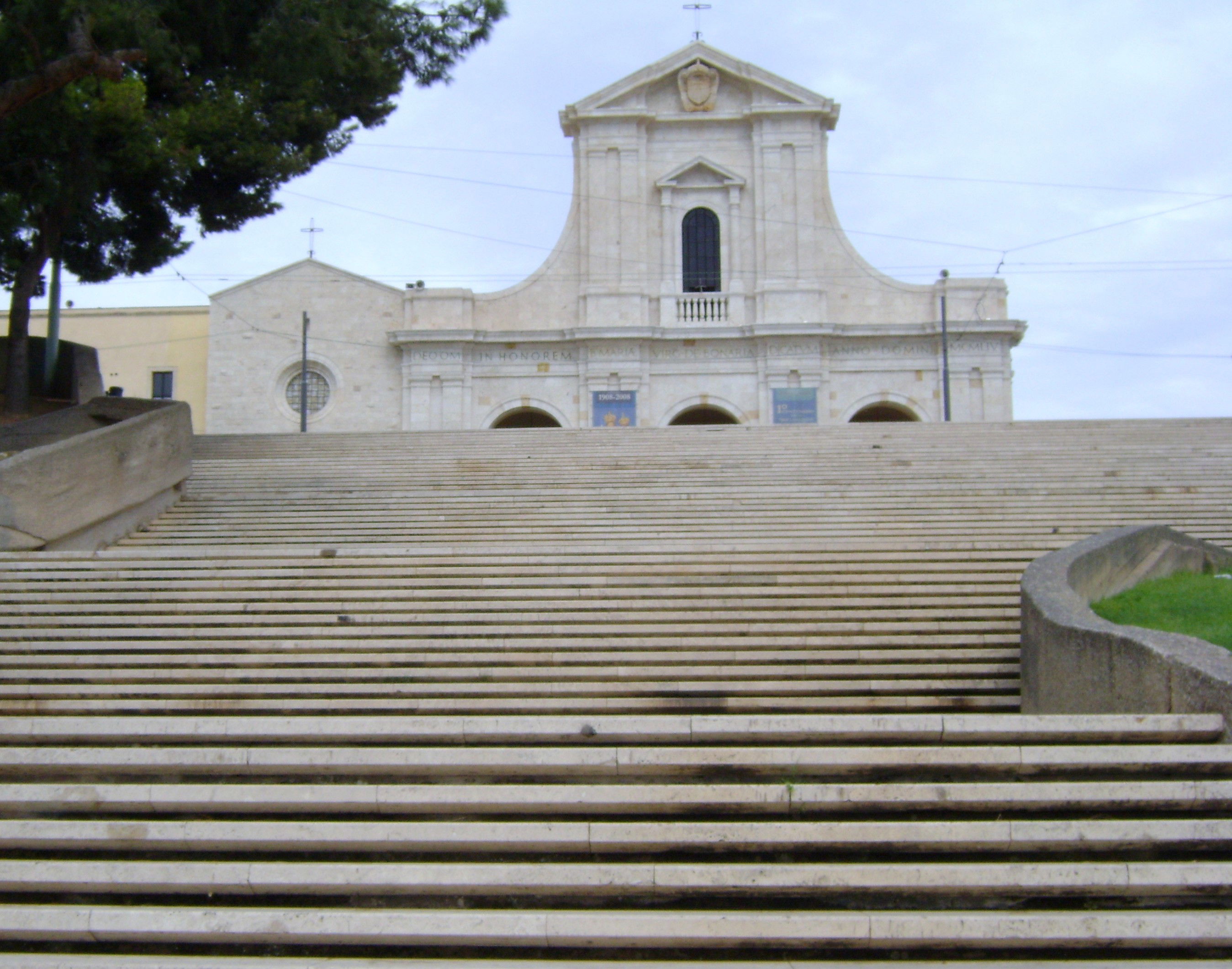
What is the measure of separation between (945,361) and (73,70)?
70.2 feet

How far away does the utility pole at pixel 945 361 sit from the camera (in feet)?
88.2

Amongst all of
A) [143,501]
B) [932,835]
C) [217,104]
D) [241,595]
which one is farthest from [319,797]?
[217,104]

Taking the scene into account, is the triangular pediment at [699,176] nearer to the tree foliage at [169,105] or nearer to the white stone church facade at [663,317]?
the white stone church facade at [663,317]

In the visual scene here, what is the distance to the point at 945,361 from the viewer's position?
27.3 meters

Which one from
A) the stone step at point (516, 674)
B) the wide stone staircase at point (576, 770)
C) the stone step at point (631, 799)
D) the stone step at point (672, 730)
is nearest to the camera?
the wide stone staircase at point (576, 770)

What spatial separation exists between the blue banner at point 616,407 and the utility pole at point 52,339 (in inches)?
535

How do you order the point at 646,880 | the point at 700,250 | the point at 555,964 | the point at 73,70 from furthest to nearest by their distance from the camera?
the point at 700,250 < the point at 73,70 < the point at 646,880 < the point at 555,964

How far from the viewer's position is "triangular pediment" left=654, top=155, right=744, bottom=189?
29141mm

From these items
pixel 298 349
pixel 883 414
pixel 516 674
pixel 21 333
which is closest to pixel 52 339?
pixel 21 333

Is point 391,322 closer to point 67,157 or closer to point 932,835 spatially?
point 67,157

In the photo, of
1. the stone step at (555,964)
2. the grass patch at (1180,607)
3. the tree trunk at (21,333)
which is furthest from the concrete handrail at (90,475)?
the grass patch at (1180,607)

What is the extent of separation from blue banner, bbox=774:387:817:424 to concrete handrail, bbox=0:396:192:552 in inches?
671

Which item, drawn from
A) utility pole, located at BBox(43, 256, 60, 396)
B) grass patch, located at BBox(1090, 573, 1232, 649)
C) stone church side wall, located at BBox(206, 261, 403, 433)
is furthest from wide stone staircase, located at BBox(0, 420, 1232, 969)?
stone church side wall, located at BBox(206, 261, 403, 433)

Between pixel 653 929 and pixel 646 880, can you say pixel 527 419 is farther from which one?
pixel 653 929
